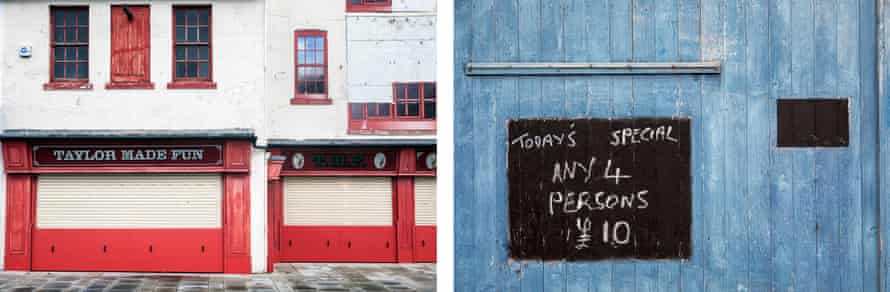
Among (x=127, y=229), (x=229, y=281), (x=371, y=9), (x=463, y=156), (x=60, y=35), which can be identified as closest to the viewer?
(x=463, y=156)

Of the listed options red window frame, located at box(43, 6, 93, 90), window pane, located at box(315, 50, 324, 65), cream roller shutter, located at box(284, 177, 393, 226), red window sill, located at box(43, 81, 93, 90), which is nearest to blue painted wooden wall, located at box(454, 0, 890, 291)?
red window sill, located at box(43, 81, 93, 90)

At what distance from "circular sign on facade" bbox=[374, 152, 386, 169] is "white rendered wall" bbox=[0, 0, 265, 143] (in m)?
4.50

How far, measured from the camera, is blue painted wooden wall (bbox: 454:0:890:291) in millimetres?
6770

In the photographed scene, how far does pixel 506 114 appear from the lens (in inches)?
267

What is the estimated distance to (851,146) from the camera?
6.78m

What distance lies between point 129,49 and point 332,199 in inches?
260

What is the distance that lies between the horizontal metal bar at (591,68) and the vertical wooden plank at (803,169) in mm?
562

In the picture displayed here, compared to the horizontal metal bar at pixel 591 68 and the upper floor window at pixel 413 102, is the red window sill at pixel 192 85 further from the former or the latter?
the horizontal metal bar at pixel 591 68

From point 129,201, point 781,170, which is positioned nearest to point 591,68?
point 781,170

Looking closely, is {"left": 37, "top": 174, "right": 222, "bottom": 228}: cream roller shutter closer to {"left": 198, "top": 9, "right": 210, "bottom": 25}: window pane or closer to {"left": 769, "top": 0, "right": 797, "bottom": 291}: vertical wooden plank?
{"left": 198, "top": 9, "right": 210, "bottom": 25}: window pane

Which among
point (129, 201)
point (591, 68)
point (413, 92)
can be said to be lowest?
point (129, 201)

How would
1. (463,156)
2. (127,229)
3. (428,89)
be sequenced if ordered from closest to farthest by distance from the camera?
(463,156)
(127,229)
(428,89)

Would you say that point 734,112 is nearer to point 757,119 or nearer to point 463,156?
point 757,119

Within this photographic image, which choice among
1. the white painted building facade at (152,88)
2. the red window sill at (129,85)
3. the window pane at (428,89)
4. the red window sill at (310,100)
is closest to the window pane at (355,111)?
the red window sill at (310,100)
